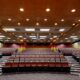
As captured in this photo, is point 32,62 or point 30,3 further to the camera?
point 32,62

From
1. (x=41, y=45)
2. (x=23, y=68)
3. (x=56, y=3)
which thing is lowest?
(x=23, y=68)

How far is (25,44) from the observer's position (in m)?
31.3

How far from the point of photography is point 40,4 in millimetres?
6605

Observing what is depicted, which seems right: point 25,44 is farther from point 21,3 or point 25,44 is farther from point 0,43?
point 21,3

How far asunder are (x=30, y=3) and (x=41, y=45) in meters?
25.5

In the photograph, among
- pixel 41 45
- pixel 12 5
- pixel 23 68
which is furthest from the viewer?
pixel 41 45

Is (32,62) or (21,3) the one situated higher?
(21,3)

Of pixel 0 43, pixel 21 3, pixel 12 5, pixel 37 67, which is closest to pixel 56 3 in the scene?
pixel 21 3

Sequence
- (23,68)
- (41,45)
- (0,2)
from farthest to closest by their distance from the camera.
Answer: (41,45)
(23,68)
(0,2)

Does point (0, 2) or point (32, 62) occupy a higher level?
point (0, 2)

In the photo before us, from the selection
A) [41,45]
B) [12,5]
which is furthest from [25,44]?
[12,5]

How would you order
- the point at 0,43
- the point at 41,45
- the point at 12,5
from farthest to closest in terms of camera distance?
the point at 41,45 → the point at 0,43 → the point at 12,5

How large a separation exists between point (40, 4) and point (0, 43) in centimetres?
2445

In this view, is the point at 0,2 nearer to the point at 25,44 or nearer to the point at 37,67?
the point at 37,67
